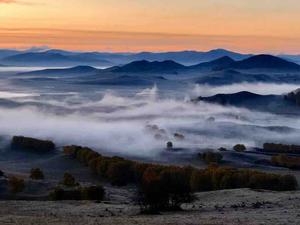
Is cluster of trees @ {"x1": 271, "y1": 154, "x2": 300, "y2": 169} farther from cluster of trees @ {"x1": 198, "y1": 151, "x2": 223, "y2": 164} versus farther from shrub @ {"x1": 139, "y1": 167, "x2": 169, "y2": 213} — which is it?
shrub @ {"x1": 139, "y1": 167, "x2": 169, "y2": 213}

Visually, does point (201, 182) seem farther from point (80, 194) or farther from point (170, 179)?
point (170, 179)

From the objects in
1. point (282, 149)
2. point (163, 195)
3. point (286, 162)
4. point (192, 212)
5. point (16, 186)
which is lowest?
point (16, 186)

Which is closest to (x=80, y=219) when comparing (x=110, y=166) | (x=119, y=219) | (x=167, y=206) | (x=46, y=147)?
(x=119, y=219)

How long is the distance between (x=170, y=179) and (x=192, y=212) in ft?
23.9

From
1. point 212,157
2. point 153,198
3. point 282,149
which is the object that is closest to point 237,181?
point 153,198

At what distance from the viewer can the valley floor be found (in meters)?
39.9

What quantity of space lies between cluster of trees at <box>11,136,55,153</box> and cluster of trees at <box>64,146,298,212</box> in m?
16.7

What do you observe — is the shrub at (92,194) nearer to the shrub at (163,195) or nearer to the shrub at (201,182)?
the shrub at (163,195)

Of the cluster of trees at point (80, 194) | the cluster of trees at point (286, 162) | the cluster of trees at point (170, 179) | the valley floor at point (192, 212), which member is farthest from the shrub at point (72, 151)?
the valley floor at point (192, 212)

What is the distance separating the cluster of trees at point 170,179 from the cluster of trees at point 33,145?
16.7 metres

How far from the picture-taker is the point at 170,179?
54906 millimetres

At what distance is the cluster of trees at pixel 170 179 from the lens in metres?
50.4

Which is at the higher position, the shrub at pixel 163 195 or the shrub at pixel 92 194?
the shrub at pixel 163 195

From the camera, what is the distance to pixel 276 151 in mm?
170000
